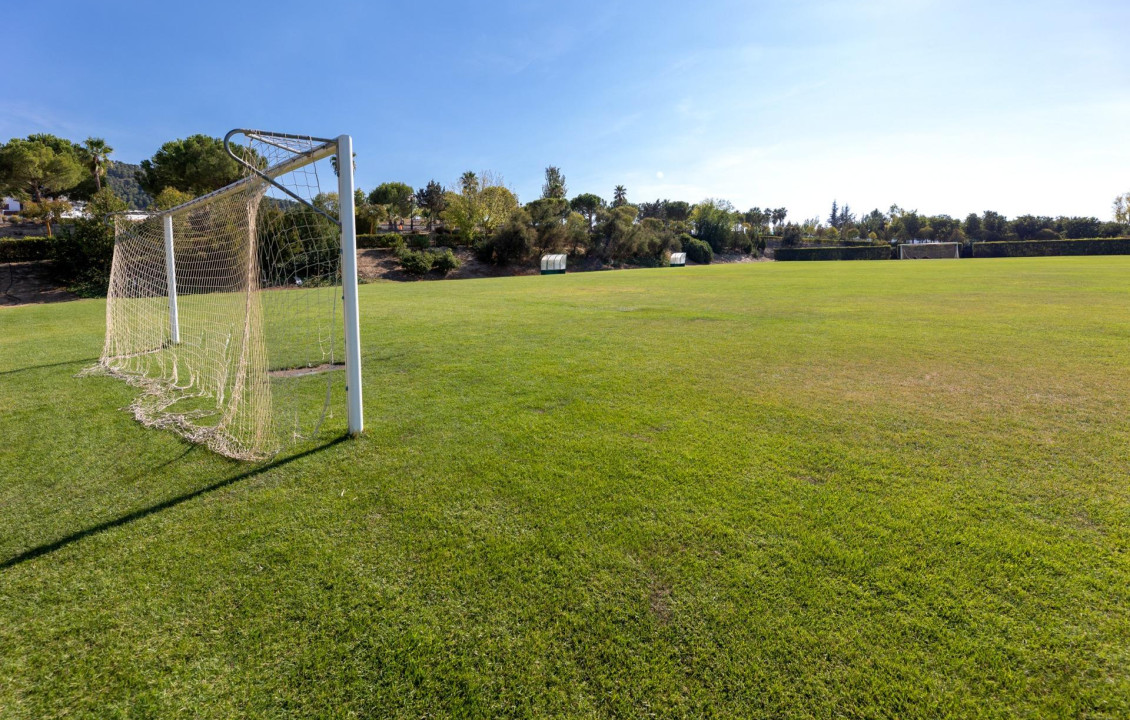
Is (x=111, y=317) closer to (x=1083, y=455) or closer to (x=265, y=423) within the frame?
(x=265, y=423)

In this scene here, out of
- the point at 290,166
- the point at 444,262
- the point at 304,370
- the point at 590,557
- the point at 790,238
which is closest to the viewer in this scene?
the point at 590,557

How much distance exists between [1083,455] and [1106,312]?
11.5 meters

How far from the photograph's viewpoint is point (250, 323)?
4609 mm

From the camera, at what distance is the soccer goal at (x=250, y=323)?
4.41 metres

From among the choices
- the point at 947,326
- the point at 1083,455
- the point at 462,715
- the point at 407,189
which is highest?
the point at 407,189

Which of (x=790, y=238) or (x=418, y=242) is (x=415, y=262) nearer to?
(x=418, y=242)

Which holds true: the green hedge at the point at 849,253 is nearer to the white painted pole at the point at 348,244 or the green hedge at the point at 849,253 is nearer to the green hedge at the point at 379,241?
the green hedge at the point at 379,241

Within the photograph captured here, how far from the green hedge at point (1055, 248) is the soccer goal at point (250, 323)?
7327 centimetres

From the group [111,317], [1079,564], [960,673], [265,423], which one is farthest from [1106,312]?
[111,317]

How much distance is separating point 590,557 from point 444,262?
3481cm

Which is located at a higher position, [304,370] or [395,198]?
[395,198]

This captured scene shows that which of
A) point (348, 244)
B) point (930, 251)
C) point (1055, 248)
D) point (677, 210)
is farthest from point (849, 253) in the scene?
point (348, 244)

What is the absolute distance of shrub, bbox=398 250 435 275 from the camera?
33719 mm

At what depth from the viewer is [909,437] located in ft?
14.9
